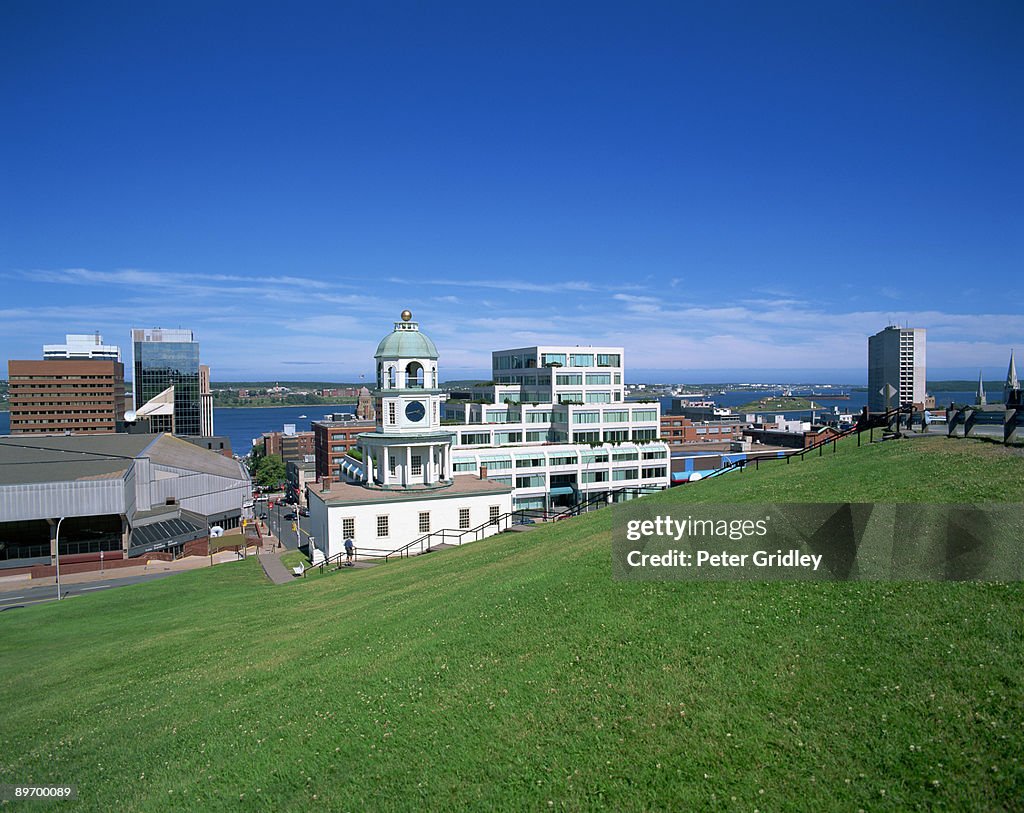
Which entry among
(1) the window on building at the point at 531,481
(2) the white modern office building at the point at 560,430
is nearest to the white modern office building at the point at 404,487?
(2) the white modern office building at the point at 560,430

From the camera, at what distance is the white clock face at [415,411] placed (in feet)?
150

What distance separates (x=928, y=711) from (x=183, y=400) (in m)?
212

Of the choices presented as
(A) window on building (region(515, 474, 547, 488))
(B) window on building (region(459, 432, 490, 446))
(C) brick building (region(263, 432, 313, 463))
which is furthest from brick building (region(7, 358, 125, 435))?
(A) window on building (region(515, 474, 547, 488))

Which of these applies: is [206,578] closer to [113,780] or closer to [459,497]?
[459,497]

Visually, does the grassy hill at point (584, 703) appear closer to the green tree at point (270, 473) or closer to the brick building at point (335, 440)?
the brick building at point (335, 440)

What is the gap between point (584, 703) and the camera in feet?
36.5

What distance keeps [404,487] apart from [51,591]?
68.5 feet

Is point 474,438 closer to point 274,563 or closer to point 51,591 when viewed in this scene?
point 274,563

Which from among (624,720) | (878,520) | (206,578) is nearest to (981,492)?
(878,520)

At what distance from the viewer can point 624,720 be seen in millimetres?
10492

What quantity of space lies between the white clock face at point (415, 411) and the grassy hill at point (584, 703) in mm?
26690

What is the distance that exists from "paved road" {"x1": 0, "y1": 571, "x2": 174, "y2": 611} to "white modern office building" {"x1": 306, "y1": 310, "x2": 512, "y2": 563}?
11133mm

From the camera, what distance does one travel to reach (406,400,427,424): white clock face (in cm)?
4567

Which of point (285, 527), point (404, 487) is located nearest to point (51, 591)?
point (404, 487)
